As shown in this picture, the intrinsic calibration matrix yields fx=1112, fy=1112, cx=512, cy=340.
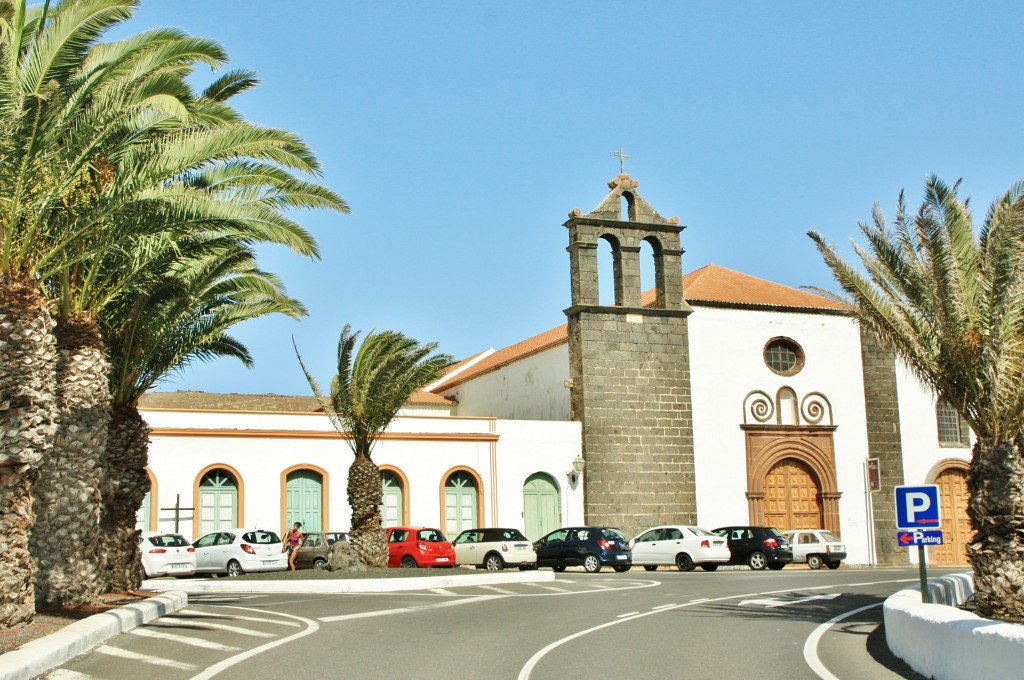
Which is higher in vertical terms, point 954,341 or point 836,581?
point 954,341

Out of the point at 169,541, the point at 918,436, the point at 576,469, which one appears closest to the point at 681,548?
the point at 576,469

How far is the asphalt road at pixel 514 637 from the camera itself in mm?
11008

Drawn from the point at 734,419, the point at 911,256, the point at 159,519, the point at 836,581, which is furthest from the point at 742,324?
the point at 911,256

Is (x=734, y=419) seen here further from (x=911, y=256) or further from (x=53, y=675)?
(x=53, y=675)

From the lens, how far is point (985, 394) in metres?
14.7

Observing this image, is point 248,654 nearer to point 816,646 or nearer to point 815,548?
point 816,646

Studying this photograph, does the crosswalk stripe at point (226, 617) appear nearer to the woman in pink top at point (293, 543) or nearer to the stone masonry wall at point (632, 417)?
the woman in pink top at point (293, 543)

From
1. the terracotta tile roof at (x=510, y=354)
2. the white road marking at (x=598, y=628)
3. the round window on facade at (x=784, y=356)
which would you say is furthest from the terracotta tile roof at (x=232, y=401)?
the white road marking at (x=598, y=628)

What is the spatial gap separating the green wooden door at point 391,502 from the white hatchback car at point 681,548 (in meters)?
7.28

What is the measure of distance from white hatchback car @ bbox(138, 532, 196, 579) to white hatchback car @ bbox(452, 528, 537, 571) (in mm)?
7420

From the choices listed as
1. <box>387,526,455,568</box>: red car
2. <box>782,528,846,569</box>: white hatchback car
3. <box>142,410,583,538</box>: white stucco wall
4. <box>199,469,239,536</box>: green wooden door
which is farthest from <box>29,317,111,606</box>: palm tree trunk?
<box>782,528,846,569</box>: white hatchback car

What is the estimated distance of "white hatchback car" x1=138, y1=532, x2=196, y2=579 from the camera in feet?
89.1

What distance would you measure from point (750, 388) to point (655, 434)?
13.6ft

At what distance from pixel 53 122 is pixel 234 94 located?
5.61 m
